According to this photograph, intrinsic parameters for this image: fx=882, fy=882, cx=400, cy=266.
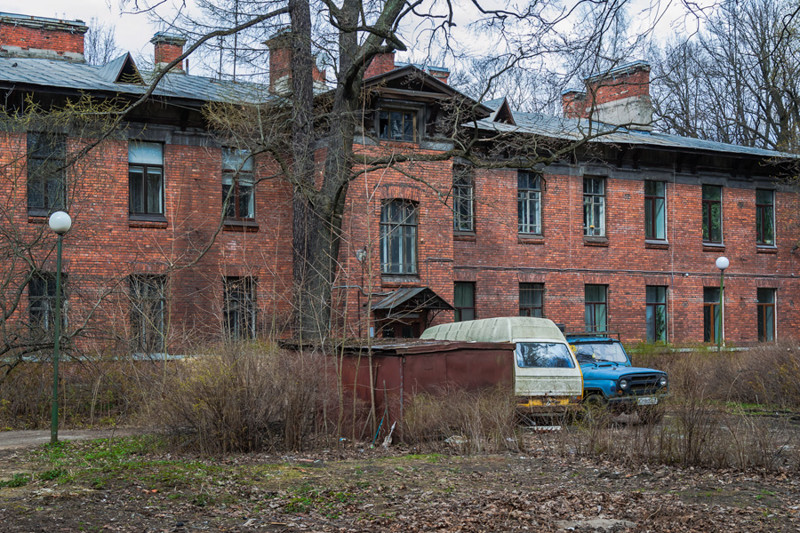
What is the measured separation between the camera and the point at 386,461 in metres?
12.3

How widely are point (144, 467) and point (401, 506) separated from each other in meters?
3.27

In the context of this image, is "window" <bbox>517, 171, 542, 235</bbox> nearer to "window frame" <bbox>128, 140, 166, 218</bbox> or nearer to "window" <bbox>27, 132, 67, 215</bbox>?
"window frame" <bbox>128, 140, 166, 218</bbox>

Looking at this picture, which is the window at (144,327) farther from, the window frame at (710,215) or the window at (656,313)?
the window frame at (710,215)

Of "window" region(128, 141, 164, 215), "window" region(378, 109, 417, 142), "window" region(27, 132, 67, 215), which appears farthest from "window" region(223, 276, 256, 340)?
"window" region(378, 109, 417, 142)

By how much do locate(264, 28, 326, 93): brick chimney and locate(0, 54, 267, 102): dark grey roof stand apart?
540 millimetres

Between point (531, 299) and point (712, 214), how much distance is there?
8069mm

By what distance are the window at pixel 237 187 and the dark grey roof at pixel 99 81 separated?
5.46ft

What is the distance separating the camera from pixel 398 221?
81.5ft

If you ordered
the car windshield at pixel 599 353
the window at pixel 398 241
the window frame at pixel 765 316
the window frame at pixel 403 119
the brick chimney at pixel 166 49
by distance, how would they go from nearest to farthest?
the car windshield at pixel 599 353 → the window frame at pixel 403 119 → the window at pixel 398 241 → the brick chimney at pixel 166 49 → the window frame at pixel 765 316

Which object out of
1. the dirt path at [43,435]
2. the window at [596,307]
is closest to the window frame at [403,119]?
the window at [596,307]

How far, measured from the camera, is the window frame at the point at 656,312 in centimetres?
2958

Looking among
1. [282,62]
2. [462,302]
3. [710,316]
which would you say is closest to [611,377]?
[462,302]

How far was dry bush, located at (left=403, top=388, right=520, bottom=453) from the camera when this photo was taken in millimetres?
13070

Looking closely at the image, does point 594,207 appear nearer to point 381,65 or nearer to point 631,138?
point 631,138
